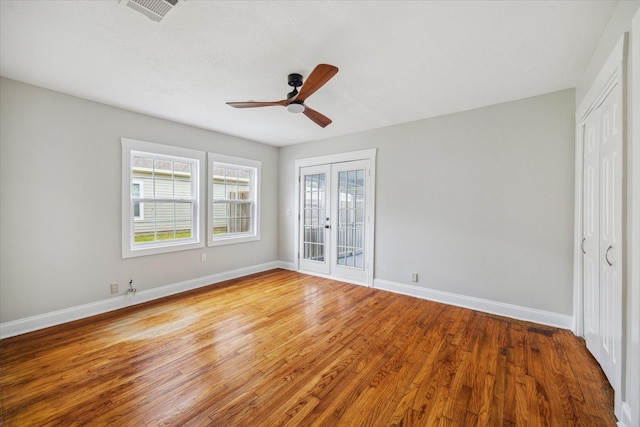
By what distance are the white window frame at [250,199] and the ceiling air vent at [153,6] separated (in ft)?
8.86

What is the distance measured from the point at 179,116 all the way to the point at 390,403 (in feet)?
13.5

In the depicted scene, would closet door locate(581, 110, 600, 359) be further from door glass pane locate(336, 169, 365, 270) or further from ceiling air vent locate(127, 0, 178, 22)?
ceiling air vent locate(127, 0, 178, 22)

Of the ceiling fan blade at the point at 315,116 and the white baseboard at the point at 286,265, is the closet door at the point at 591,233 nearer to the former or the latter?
the ceiling fan blade at the point at 315,116

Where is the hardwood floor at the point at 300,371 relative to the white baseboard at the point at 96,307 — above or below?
below

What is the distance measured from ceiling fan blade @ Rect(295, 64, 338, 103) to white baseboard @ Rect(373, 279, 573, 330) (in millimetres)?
3075

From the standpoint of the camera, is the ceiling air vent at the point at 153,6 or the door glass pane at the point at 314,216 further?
the door glass pane at the point at 314,216

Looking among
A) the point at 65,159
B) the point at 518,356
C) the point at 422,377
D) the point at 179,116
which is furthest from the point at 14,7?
the point at 518,356

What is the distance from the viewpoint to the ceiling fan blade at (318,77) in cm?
192

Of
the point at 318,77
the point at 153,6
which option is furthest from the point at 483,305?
the point at 153,6

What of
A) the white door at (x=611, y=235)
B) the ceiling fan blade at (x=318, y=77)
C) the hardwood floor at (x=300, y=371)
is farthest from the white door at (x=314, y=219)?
the white door at (x=611, y=235)

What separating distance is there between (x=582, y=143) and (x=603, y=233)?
107cm

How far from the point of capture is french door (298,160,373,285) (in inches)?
172

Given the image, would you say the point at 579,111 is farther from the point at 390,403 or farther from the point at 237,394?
the point at 237,394

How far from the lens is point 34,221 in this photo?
2.74m
